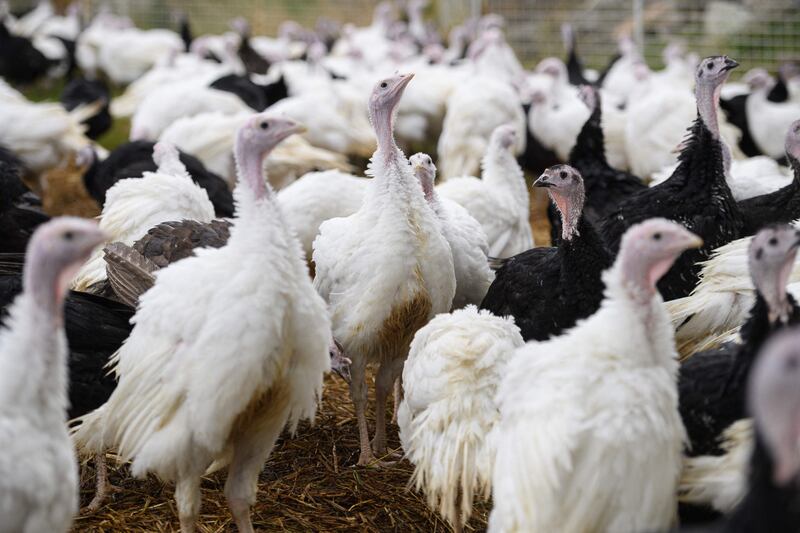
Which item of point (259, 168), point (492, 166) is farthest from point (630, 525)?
point (492, 166)

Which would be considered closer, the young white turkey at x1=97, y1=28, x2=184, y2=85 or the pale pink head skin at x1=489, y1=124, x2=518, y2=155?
the pale pink head skin at x1=489, y1=124, x2=518, y2=155

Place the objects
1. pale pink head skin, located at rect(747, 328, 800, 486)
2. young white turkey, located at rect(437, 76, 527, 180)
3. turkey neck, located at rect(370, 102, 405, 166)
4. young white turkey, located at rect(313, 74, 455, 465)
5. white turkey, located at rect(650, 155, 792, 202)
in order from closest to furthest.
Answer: pale pink head skin, located at rect(747, 328, 800, 486) < young white turkey, located at rect(313, 74, 455, 465) < turkey neck, located at rect(370, 102, 405, 166) < white turkey, located at rect(650, 155, 792, 202) < young white turkey, located at rect(437, 76, 527, 180)

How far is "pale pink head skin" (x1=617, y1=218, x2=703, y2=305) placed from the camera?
2756mm

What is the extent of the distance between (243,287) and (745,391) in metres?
1.51

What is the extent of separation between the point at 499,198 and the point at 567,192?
1.76 meters

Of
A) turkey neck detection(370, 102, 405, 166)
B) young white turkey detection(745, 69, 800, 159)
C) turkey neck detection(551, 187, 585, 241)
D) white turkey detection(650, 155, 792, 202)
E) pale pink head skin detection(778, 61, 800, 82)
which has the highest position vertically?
turkey neck detection(370, 102, 405, 166)

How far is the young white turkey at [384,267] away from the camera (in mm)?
4043

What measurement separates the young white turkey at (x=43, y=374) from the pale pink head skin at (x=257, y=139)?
2.32 ft

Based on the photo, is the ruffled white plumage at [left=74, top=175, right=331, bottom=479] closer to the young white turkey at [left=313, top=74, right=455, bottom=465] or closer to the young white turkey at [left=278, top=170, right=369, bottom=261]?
the young white turkey at [left=313, top=74, right=455, bottom=465]

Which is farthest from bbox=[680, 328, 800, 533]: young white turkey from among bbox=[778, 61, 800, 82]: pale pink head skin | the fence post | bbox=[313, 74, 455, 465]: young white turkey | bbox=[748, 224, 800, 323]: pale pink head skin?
the fence post

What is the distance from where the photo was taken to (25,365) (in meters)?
2.59

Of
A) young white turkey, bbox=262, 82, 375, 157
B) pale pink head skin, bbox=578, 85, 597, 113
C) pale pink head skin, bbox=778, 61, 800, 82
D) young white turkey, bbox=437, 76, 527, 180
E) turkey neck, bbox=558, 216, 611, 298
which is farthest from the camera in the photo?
pale pink head skin, bbox=778, 61, 800, 82

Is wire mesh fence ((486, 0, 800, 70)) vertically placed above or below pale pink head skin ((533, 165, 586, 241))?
below

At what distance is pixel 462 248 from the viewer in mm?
4711
